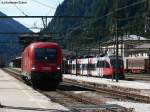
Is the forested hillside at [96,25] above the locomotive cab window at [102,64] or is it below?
above

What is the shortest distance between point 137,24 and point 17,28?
98.4m

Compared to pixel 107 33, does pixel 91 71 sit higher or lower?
lower

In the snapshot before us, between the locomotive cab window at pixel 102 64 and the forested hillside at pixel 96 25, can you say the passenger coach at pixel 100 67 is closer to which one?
the locomotive cab window at pixel 102 64

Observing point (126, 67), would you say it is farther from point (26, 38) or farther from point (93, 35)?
point (26, 38)

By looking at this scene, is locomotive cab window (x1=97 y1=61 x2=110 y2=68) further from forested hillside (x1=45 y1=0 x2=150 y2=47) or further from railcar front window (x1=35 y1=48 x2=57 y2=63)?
railcar front window (x1=35 y1=48 x2=57 y2=63)

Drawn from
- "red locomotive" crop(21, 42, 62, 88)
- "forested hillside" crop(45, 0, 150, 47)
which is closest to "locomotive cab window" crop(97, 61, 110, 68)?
"forested hillside" crop(45, 0, 150, 47)

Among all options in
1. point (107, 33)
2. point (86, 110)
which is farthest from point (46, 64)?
point (107, 33)

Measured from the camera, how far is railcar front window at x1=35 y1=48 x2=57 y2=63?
35062 mm

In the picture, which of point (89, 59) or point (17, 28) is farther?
point (17, 28)

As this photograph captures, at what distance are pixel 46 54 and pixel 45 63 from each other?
72 cm

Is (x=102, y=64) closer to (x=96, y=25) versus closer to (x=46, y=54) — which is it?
(x=96, y=25)

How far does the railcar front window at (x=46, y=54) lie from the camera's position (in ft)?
115

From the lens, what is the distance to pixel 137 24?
8131 cm

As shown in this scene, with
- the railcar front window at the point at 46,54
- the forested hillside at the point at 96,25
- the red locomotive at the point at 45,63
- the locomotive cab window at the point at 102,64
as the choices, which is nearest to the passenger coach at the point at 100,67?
the locomotive cab window at the point at 102,64
